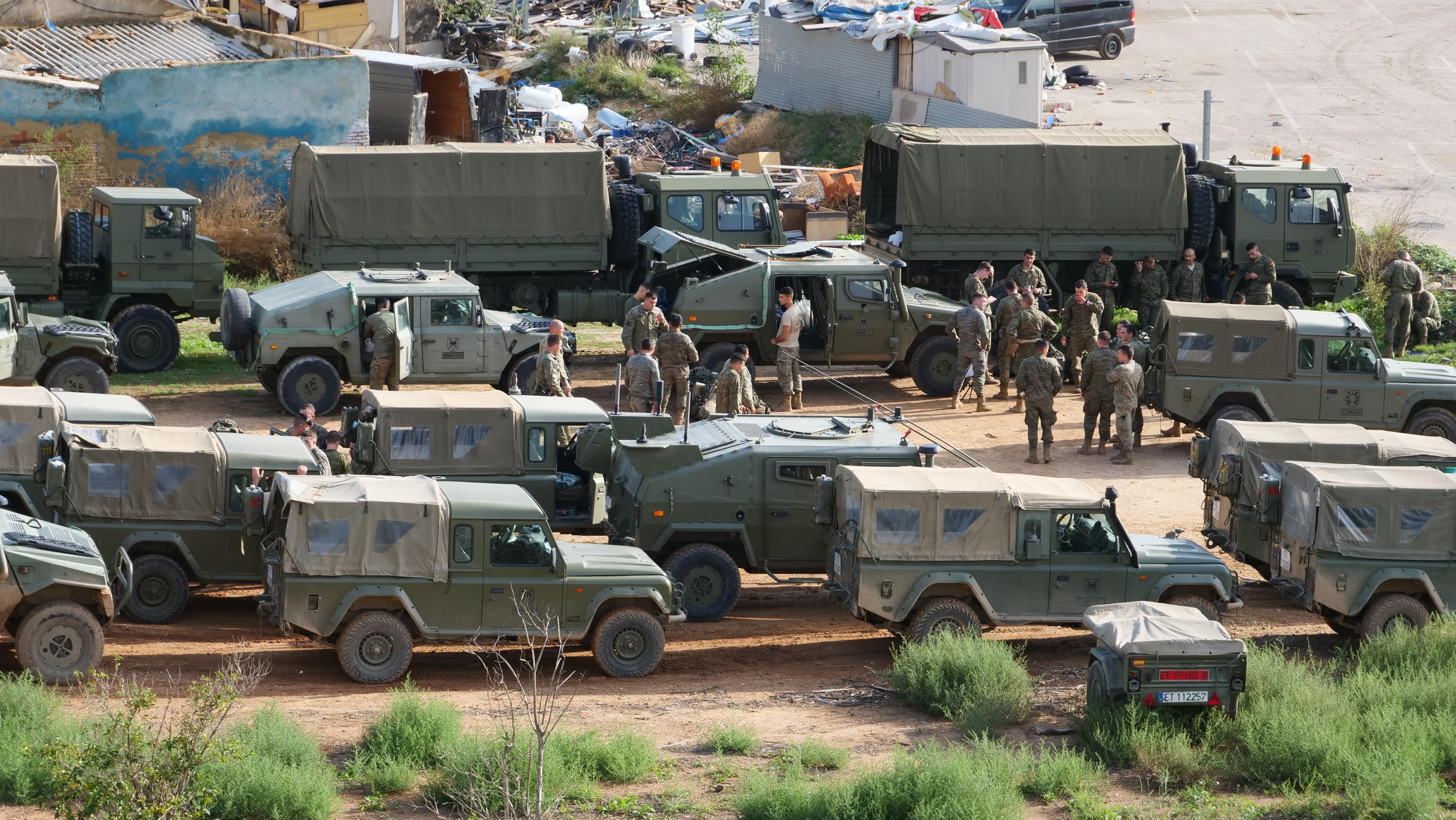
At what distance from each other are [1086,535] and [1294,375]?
6727mm

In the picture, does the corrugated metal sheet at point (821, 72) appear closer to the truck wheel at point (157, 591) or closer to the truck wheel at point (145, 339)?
the truck wheel at point (145, 339)

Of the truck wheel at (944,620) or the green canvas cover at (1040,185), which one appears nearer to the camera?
the truck wheel at (944,620)

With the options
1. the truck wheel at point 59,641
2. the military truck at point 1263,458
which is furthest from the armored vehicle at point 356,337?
the military truck at point 1263,458

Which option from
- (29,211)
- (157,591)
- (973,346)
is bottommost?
(157,591)

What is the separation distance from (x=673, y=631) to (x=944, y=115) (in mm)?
21529

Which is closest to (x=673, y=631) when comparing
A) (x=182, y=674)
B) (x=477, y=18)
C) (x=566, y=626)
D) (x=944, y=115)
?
(x=566, y=626)

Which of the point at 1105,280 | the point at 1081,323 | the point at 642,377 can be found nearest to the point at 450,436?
the point at 642,377

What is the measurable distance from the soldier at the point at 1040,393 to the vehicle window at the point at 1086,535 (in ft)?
19.1

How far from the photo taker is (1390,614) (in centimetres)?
1393

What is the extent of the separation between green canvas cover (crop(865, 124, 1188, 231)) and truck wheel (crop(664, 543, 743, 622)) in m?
10.6

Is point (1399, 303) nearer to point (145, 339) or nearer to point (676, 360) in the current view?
point (676, 360)

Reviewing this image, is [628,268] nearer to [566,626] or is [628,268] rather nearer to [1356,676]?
[566,626]

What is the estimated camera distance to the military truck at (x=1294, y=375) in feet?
63.7

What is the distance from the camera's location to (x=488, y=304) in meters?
24.2
